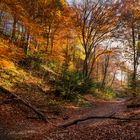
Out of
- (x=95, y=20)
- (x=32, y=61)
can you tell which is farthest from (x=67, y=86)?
(x=95, y=20)

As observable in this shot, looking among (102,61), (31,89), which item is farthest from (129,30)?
(102,61)

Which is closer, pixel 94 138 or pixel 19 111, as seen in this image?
pixel 94 138

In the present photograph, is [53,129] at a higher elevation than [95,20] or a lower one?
lower

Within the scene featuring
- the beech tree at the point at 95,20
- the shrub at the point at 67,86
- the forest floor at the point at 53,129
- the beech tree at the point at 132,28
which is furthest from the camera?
the beech tree at the point at 95,20

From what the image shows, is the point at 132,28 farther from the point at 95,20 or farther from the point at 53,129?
the point at 53,129

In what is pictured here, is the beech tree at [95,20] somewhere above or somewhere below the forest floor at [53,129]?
above

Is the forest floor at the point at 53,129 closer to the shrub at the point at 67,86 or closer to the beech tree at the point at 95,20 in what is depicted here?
the shrub at the point at 67,86

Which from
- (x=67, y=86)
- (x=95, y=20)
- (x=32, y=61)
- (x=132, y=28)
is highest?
(x=95, y=20)

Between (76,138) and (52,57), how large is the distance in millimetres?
22091

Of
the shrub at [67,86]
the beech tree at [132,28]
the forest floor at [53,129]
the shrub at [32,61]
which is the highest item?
the beech tree at [132,28]

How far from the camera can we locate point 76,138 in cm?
1068

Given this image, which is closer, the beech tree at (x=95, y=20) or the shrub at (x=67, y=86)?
the shrub at (x=67, y=86)

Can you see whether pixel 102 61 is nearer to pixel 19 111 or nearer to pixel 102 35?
pixel 102 35

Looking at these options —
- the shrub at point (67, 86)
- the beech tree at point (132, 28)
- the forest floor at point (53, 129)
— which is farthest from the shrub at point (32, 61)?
the forest floor at point (53, 129)
